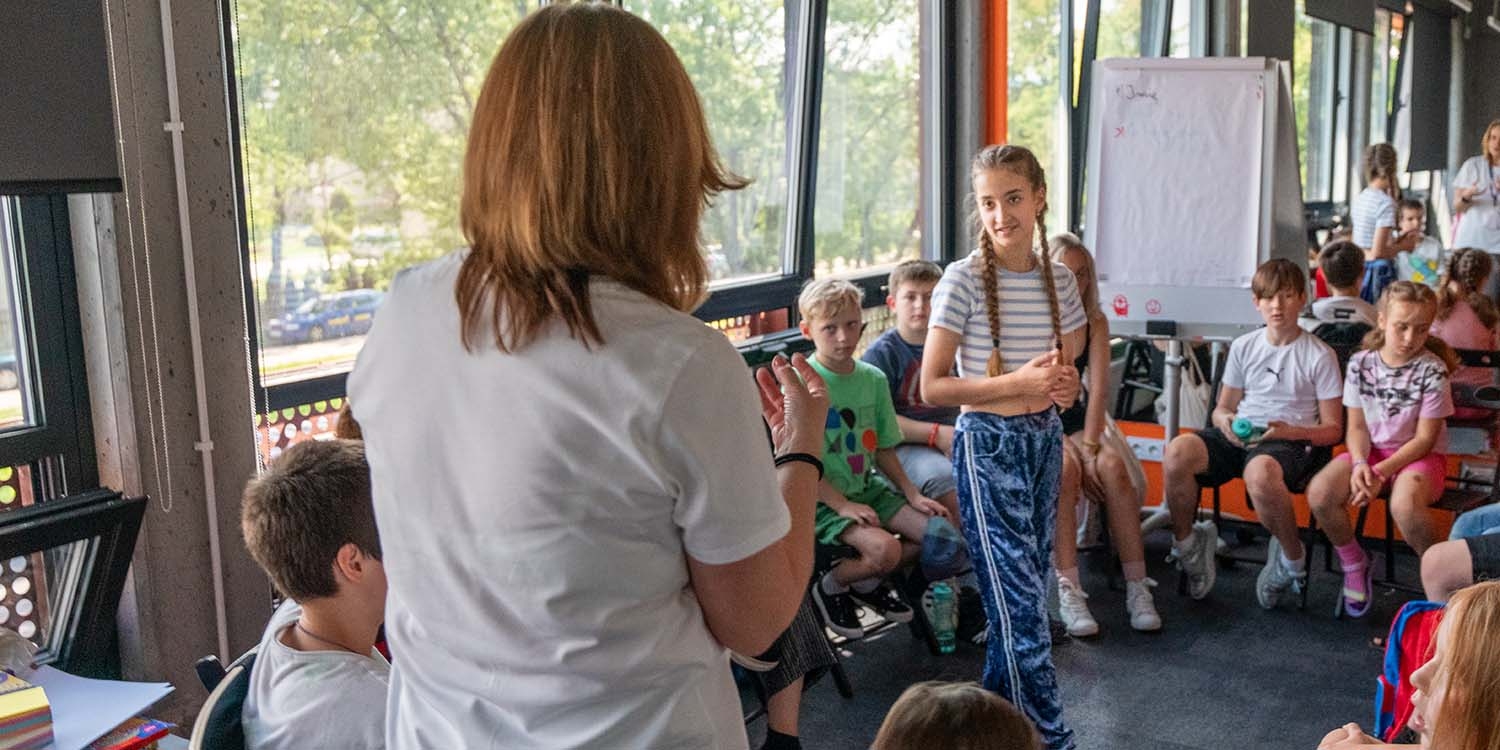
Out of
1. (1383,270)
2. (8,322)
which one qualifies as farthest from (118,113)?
(1383,270)

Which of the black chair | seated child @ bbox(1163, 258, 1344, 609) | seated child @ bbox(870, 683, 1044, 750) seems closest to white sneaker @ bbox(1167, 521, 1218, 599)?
seated child @ bbox(1163, 258, 1344, 609)

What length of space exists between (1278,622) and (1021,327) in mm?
1865

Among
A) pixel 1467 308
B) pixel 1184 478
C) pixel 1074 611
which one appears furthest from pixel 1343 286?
pixel 1074 611

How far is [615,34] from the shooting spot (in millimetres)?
1114

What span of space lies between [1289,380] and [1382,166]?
4.12 metres

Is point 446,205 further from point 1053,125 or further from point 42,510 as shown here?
point 1053,125

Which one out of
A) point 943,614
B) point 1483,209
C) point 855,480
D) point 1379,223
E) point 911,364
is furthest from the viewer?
point 1483,209

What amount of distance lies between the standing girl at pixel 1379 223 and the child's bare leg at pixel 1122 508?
377cm

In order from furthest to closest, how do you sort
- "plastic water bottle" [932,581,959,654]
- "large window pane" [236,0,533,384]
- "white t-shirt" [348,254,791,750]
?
"plastic water bottle" [932,581,959,654] < "large window pane" [236,0,533,384] < "white t-shirt" [348,254,791,750]

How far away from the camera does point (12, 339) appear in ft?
8.80

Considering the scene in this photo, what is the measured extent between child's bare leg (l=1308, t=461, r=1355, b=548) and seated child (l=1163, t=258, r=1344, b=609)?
85 millimetres

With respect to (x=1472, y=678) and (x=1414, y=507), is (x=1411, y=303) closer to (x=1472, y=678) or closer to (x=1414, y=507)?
(x=1414, y=507)

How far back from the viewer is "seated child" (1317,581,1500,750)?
5.40 feet

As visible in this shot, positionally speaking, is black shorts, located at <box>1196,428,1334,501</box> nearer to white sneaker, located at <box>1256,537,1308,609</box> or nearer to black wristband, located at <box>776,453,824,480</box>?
white sneaker, located at <box>1256,537,1308,609</box>
